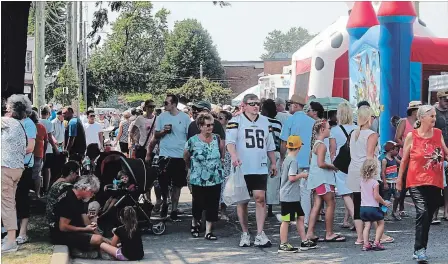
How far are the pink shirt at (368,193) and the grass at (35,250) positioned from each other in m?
3.77

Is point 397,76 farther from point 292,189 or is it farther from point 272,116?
point 292,189

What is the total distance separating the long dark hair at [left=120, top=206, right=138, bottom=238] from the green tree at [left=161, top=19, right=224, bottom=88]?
242 ft

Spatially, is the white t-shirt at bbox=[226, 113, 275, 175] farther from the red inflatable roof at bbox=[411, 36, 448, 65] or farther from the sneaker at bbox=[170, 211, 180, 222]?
the red inflatable roof at bbox=[411, 36, 448, 65]

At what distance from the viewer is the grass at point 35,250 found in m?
8.27

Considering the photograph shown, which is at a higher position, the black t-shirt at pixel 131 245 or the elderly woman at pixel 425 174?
the elderly woman at pixel 425 174

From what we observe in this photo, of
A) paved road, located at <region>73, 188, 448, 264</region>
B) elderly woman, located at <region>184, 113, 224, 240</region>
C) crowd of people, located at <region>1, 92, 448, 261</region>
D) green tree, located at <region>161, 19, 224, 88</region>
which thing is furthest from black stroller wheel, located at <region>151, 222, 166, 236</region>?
green tree, located at <region>161, 19, 224, 88</region>

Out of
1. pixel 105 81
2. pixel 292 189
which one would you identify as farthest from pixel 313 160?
pixel 105 81

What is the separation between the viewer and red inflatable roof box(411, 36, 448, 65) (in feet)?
56.7

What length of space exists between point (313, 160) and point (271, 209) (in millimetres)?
3027

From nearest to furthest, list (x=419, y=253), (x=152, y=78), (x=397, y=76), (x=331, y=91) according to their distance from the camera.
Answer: (x=419, y=253), (x=397, y=76), (x=331, y=91), (x=152, y=78)

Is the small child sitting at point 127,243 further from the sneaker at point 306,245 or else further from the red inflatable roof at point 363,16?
the red inflatable roof at point 363,16

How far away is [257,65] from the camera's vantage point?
360 feet

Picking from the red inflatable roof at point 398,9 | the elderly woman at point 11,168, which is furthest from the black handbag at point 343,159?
the red inflatable roof at point 398,9

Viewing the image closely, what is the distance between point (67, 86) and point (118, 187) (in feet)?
89.4
